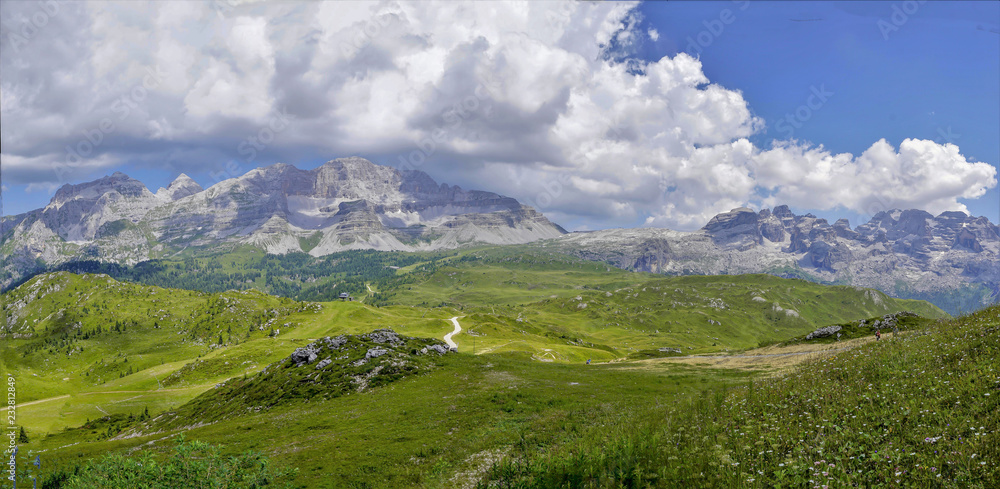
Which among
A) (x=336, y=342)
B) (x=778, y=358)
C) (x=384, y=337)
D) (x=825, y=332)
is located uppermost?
(x=384, y=337)

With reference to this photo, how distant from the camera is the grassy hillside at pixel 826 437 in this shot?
14695 millimetres

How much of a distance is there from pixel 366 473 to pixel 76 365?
247 metres

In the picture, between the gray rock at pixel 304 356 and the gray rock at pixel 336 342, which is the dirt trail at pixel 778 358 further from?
the gray rock at pixel 304 356

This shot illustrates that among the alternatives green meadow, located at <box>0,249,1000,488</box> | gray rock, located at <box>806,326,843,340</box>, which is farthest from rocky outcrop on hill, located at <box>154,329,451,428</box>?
gray rock, located at <box>806,326,843,340</box>

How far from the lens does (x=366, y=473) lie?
2942 cm

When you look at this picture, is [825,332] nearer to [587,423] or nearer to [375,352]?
[587,423]

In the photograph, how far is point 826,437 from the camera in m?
17.3

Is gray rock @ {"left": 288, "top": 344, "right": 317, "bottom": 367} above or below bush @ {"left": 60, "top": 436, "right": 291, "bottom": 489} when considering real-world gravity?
above

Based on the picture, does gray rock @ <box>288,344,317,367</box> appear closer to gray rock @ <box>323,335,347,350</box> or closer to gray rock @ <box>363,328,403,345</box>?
gray rock @ <box>323,335,347,350</box>

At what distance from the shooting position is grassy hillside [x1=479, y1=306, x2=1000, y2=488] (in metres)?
14.7

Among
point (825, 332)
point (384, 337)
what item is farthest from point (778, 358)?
point (384, 337)

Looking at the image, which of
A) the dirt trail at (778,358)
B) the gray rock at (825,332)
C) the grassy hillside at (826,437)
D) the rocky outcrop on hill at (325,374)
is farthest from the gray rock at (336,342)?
the gray rock at (825,332)

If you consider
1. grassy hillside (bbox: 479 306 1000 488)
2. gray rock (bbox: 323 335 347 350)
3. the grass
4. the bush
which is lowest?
the grass

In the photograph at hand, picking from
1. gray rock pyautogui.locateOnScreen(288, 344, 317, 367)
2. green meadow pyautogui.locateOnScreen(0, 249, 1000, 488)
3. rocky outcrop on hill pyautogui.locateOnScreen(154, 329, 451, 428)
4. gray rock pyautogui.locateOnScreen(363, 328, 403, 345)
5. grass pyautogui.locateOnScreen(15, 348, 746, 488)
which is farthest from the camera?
gray rock pyautogui.locateOnScreen(363, 328, 403, 345)
